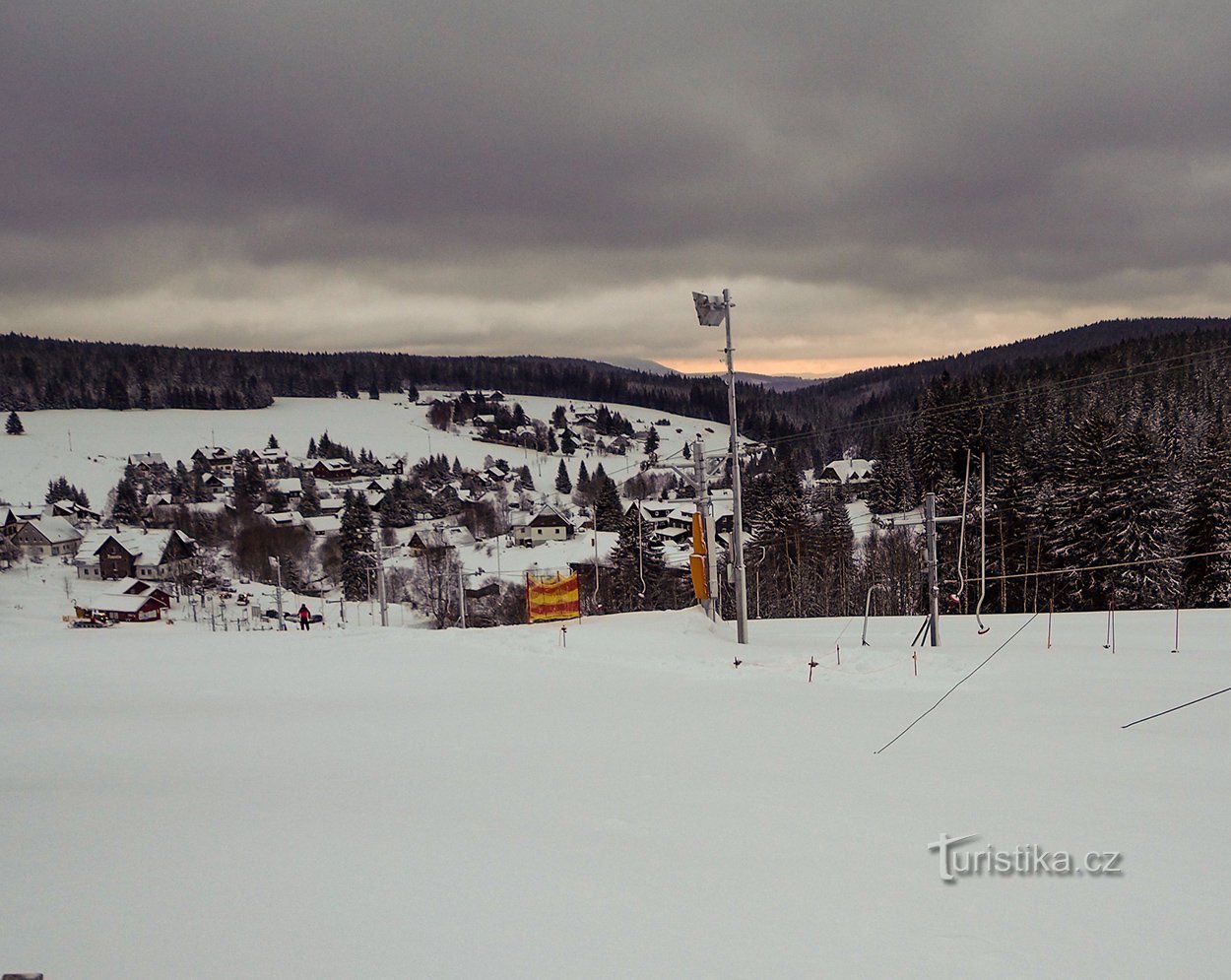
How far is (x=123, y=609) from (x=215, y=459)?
114 m

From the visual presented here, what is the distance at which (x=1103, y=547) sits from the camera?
1457 inches

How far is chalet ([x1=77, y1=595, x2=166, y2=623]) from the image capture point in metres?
49.1

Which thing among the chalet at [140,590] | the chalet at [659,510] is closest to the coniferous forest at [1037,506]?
the chalet at [659,510]

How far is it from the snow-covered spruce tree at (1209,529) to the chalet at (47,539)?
112207 mm

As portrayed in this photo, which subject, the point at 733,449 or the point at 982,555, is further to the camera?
the point at 982,555

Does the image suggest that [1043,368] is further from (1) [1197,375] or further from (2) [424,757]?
(2) [424,757]

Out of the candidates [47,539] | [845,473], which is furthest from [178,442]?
[845,473]

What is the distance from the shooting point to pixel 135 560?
267ft

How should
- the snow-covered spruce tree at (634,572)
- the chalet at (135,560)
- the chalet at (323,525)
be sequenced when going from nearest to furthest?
the snow-covered spruce tree at (634,572) < the chalet at (135,560) < the chalet at (323,525)

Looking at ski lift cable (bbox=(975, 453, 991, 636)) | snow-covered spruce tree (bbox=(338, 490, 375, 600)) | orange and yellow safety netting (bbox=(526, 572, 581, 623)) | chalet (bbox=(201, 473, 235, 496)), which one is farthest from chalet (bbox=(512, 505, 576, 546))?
orange and yellow safety netting (bbox=(526, 572, 581, 623))

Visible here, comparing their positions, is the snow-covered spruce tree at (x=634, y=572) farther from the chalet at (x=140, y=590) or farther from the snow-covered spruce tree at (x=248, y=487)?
the snow-covered spruce tree at (x=248, y=487)

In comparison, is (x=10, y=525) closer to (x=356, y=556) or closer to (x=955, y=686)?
(x=356, y=556)

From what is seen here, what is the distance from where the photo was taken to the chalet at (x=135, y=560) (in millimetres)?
80625

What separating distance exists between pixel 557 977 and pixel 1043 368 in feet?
415
